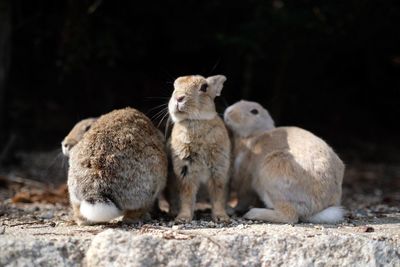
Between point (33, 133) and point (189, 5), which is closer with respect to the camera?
point (189, 5)

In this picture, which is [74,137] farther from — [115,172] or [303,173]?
[303,173]

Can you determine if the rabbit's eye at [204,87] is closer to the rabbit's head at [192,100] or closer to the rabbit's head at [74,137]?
the rabbit's head at [192,100]

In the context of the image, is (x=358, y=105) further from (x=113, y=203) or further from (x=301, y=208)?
(x=113, y=203)

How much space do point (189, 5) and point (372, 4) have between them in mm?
3504

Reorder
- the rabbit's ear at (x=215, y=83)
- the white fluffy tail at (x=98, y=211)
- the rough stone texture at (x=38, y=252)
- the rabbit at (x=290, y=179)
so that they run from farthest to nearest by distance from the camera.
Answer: the rabbit's ear at (x=215, y=83), the rabbit at (x=290, y=179), the white fluffy tail at (x=98, y=211), the rough stone texture at (x=38, y=252)

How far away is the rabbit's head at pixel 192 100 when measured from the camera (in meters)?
5.51

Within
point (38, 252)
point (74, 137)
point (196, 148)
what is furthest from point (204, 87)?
point (38, 252)

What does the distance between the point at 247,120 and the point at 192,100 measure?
1169mm

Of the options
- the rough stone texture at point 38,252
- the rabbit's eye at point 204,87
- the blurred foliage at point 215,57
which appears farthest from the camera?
the blurred foliage at point 215,57

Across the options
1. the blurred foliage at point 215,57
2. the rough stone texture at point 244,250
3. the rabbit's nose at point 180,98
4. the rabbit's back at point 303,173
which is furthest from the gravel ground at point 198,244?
the blurred foliage at point 215,57

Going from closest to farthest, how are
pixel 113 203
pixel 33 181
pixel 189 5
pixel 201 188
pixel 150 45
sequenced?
pixel 113 203, pixel 201 188, pixel 33 181, pixel 189 5, pixel 150 45

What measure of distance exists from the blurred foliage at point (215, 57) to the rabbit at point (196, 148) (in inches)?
138

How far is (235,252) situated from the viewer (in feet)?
14.6

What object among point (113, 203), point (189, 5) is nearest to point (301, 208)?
point (113, 203)
